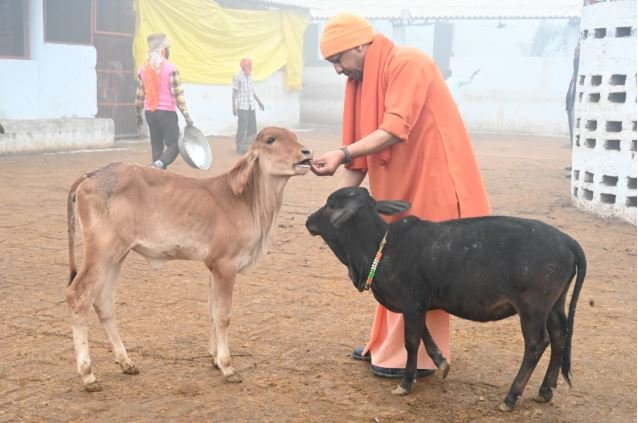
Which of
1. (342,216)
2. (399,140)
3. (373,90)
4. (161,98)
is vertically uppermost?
(373,90)

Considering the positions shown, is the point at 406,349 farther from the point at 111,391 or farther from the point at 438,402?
the point at 111,391

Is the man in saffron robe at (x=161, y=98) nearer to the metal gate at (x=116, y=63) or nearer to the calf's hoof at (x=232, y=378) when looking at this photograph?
the metal gate at (x=116, y=63)

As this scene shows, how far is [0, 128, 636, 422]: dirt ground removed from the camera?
4.12 meters

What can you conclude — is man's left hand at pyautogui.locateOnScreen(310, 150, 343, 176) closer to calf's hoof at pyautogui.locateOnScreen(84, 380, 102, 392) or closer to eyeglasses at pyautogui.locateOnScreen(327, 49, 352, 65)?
eyeglasses at pyautogui.locateOnScreen(327, 49, 352, 65)

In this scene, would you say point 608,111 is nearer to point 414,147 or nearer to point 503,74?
point 414,147

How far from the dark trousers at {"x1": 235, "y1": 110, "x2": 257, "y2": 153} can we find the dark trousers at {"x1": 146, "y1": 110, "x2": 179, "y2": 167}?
5.31m

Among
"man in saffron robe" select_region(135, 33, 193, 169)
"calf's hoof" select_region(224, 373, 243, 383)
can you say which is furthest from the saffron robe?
"man in saffron robe" select_region(135, 33, 193, 169)

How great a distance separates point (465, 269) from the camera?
407 centimetres

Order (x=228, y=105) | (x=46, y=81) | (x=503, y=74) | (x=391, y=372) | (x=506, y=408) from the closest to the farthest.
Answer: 1. (x=506, y=408)
2. (x=391, y=372)
3. (x=46, y=81)
4. (x=228, y=105)
5. (x=503, y=74)

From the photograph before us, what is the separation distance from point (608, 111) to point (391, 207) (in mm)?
6303

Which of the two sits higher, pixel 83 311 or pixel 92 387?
pixel 83 311

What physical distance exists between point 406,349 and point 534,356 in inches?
26.0

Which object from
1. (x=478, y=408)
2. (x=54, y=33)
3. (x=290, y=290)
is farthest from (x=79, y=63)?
(x=478, y=408)

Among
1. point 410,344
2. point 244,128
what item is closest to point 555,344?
point 410,344
